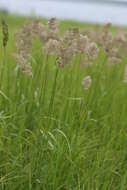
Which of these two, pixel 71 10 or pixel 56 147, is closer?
pixel 56 147

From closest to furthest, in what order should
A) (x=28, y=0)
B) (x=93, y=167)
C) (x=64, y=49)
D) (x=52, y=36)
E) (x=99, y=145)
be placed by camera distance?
1. (x=64, y=49)
2. (x=93, y=167)
3. (x=52, y=36)
4. (x=99, y=145)
5. (x=28, y=0)

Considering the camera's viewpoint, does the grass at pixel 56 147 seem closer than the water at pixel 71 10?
Yes

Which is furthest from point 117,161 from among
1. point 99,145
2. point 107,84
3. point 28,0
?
point 28,0

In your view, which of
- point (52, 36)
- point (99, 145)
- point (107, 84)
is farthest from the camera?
point (107, 84)

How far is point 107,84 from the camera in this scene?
3.09m

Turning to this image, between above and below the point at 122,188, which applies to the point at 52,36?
above

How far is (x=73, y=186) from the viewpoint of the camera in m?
1.78

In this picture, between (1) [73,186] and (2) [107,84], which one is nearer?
(1) [73,186]

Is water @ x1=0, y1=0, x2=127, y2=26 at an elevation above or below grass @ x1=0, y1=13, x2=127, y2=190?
below

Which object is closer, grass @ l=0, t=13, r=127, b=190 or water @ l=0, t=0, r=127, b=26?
grass @ l=0, t=13, r=127, b=190

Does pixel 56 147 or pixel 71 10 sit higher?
pixel 56 147

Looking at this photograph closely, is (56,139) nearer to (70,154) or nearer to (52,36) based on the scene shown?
(70,154)

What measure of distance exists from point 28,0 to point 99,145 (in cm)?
1140

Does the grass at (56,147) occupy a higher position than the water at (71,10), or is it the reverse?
the grass at (56,147)
